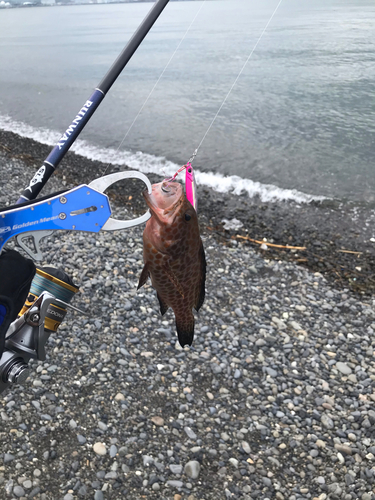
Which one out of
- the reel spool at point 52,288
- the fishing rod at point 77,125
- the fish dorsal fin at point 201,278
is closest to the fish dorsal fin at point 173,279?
the fish dorsal fin at point 201,278

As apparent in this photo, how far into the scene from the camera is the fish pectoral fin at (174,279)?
2.18 metres

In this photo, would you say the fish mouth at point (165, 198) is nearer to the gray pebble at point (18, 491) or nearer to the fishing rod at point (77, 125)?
the fishing rod at point (77, 125)

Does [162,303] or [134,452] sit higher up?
[162,303]

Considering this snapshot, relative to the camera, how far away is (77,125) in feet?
10.4

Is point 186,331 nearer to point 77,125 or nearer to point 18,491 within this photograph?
point 77,125

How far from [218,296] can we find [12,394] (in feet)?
9.92

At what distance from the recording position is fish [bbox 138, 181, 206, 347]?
201cm

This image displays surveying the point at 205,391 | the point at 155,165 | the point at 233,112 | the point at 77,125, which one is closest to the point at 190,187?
the point at 77,125

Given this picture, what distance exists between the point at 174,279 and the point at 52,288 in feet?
4.19

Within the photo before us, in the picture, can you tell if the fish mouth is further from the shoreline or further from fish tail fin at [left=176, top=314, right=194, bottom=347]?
the shoreline

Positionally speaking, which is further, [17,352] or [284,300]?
[284,300]

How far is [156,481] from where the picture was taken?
3982mm

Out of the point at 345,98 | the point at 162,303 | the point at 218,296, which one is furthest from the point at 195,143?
the point at 162,303

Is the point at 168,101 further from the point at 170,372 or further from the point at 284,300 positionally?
the point at 170,372
